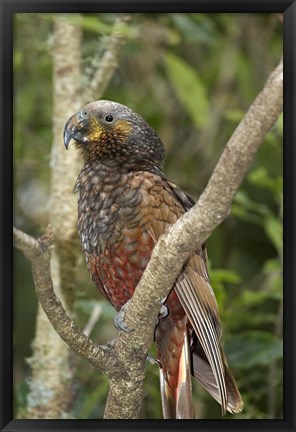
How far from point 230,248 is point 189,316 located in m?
1.54

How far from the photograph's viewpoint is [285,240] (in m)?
1.75

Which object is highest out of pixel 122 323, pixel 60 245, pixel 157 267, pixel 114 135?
pixel 114 135

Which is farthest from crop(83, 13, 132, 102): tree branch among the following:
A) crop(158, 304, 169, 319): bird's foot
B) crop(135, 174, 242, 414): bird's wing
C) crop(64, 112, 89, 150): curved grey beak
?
crop(158, 304, 169, 319): bird's foot

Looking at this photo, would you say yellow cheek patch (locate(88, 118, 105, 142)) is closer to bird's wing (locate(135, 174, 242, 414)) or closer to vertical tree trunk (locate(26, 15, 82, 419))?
bird's wing (locate(135, 174, 242, 414))

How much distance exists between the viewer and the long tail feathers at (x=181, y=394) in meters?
1.73

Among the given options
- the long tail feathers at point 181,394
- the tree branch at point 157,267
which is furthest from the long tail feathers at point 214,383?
the tree branch at point 157,267

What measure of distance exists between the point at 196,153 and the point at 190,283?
1.86 m

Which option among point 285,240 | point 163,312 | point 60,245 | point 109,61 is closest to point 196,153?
point 109,61

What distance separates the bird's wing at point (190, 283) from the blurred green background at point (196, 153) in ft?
1.86

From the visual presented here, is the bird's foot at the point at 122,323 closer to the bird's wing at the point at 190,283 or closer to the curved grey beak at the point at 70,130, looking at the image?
the bird's wing at the point at 190,283

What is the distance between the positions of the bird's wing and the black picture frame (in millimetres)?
196

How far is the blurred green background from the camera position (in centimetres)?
236

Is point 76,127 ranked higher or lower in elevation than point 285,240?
higher

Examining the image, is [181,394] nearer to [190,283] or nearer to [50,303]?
[190,283]
